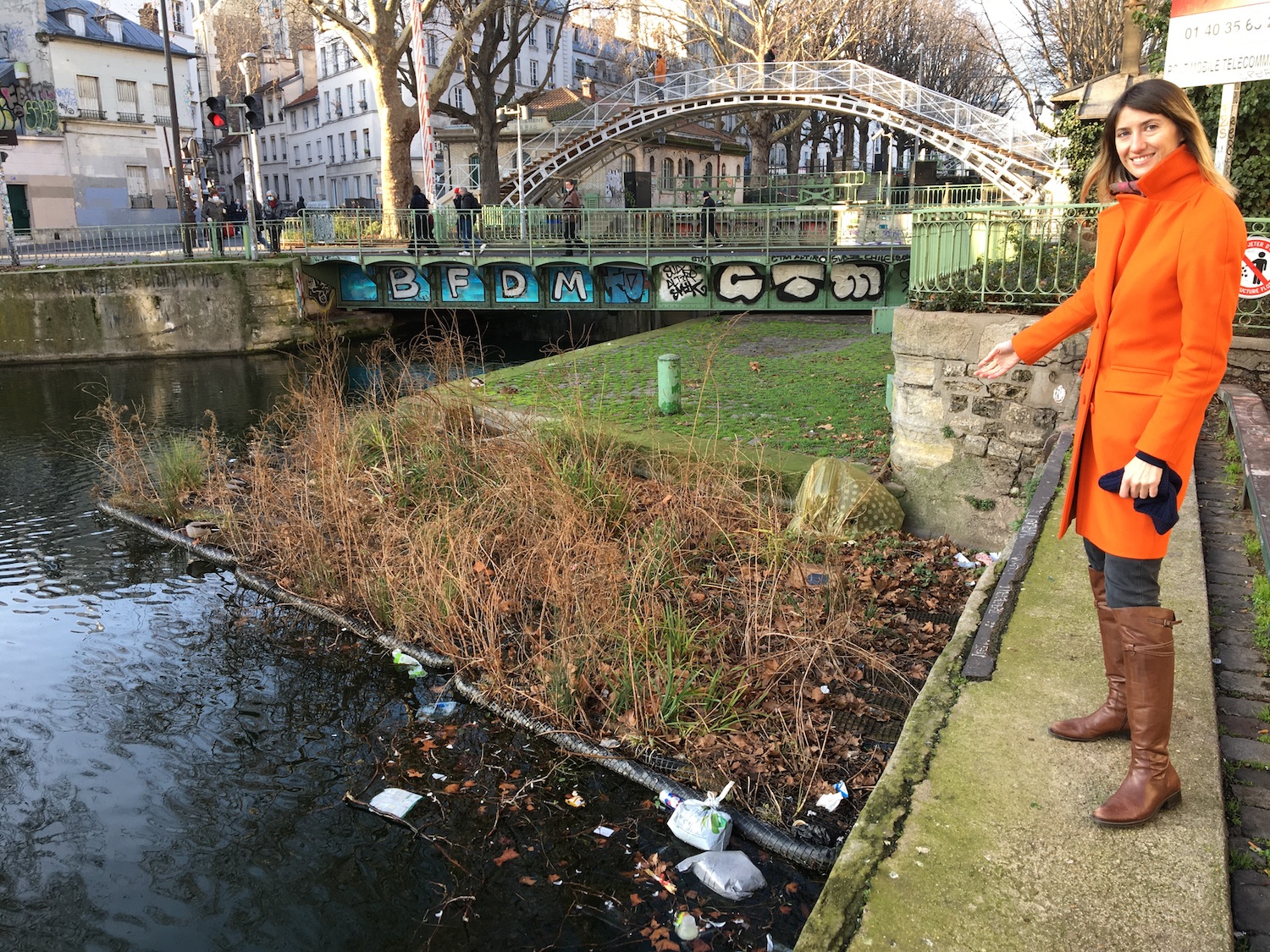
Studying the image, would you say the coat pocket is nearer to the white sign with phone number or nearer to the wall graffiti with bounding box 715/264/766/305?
the white sign with phone number

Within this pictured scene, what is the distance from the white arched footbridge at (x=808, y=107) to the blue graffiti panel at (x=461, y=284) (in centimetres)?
1233

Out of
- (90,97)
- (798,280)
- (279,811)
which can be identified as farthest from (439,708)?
(90,97)

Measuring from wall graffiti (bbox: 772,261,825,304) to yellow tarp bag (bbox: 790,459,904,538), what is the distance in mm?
13243

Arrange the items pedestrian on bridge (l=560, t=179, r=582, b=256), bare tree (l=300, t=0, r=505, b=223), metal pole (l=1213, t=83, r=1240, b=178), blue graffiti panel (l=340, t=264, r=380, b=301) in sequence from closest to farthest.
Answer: metal pole (l=1213, t=83, r=1240, b=178) < pedestrian on bridge (l=560, t=179, r=582, b=256) < blue graffiti panel (l=340, t=264, r=380, b=301) < bare tree (l=300, t=0, r=505, b=223)

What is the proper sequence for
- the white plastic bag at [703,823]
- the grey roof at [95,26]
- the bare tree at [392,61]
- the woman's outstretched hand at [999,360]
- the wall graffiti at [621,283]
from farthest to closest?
the grey roof at [95,26], the bare tree at [392,61], the wall graffiti at [621,283], the white plastic bag at [703,823], the woman's outstretched hand at [999,360]

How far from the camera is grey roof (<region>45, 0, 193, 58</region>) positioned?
44.2 meters

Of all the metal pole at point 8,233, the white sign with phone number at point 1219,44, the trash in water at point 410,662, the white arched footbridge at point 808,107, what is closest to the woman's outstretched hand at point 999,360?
the trash in water at point 410,662

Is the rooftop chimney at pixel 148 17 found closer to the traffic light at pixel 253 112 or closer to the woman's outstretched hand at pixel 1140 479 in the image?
the traffic light at pixel 253 112

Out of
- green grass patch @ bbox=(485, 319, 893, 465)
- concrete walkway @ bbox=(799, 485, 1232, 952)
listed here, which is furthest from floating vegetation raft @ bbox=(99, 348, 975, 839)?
concrete walkway @ bbox=(799, 485, 1232, 952)

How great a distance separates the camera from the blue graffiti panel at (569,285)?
22.1 metres

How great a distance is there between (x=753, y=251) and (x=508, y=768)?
56.1 ft

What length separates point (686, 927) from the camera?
391 centimetres

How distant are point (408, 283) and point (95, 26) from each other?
3298 centimetres

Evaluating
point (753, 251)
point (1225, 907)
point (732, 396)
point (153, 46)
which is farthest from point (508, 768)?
point (153, 46)
